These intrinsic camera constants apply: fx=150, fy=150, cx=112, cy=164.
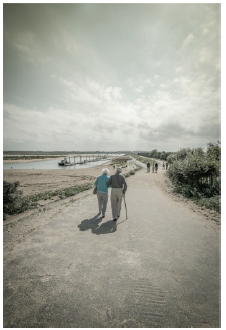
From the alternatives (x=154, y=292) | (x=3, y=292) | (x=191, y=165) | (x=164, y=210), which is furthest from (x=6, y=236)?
(x=191, y=165)

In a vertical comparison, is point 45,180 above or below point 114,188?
below

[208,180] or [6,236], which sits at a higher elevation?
[208,180]

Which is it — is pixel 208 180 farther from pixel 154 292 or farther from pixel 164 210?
pixel 154 292

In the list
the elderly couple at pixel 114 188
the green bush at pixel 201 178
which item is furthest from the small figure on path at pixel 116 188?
the green bush at pixel 201 178

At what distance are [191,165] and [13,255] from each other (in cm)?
1104

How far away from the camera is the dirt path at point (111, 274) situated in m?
2.40

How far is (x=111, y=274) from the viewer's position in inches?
127

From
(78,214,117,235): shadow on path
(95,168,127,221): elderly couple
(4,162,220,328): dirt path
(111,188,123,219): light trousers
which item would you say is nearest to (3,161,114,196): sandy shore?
(78,214,117,235): shadow on path

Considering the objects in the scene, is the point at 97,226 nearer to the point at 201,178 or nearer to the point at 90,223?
the point at 90,223

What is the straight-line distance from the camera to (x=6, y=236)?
5.00 metres

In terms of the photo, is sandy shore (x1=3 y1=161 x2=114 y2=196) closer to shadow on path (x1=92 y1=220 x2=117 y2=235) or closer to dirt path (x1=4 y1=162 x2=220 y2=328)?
shadow on path (x1=92 y1=220 x2=117 y2=235)

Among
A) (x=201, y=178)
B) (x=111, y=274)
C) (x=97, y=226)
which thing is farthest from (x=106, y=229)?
(x=201, y=178)

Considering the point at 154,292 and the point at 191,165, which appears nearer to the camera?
the point at 154,292
